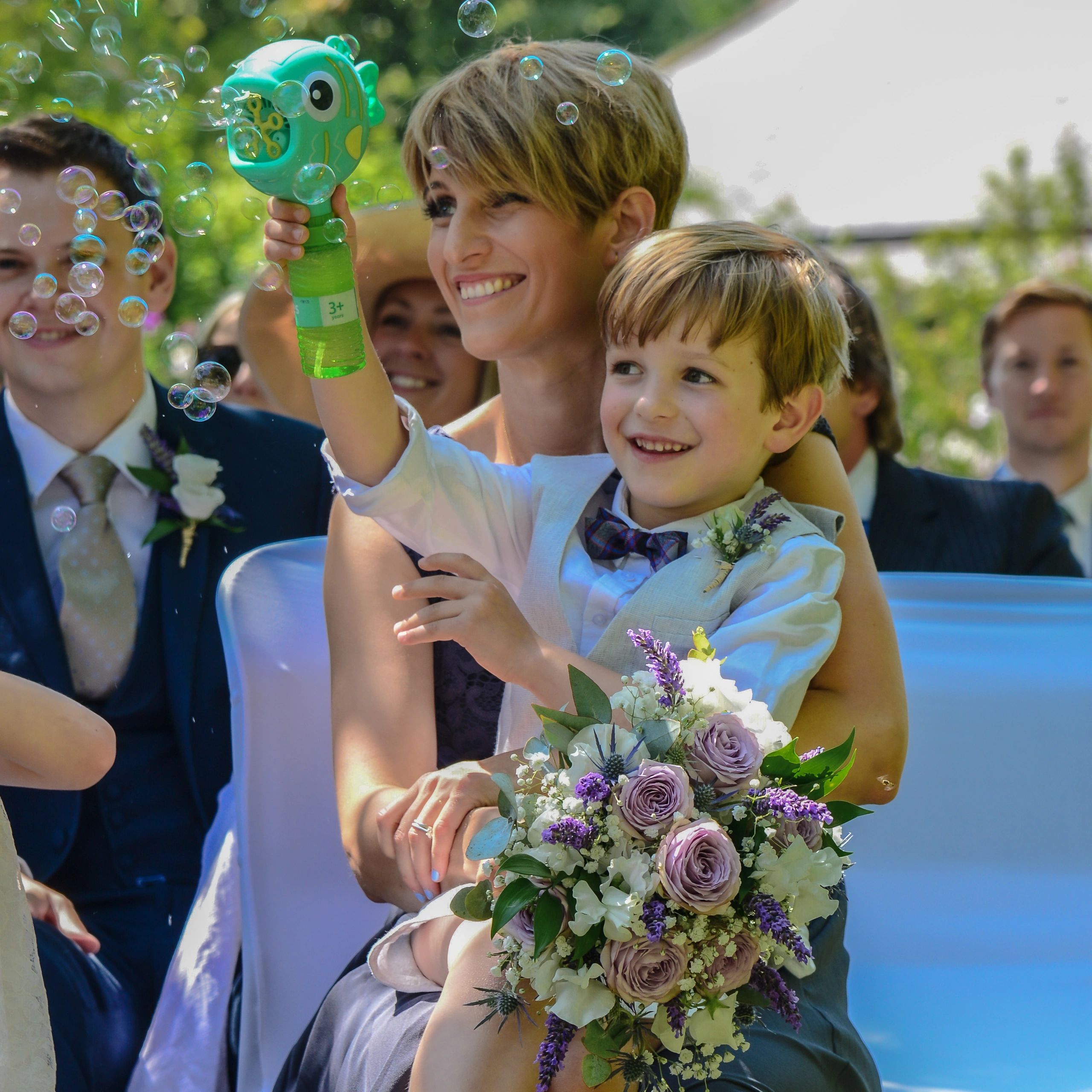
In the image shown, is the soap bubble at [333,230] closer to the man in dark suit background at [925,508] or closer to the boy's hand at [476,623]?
the boy's hand at [476,623]

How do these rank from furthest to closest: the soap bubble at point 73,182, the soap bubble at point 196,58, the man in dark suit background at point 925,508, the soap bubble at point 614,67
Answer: the man in dark suit background at point 925,508
the soap bubble at point 73,182
the soap bubble at point 196,58
the soap bubble at point 614,67

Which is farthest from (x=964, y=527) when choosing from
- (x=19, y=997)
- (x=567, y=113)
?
(x=19, y=997)

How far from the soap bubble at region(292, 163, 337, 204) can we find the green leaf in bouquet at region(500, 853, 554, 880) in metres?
0.94

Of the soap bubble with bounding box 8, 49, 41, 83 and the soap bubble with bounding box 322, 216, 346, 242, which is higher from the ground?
the soap bubble with bounding box 8, 49, 41, 83

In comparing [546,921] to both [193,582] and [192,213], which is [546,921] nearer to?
[192,213]

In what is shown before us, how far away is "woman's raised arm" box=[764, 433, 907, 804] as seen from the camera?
7.11ft

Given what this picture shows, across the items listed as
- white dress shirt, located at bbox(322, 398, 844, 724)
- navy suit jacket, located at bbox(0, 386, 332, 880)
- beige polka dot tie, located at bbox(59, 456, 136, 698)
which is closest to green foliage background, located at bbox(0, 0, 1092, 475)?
navy suit jacket, located at bbox(0, 386, 332, 880)

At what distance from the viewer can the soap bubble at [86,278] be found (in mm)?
→ 2430

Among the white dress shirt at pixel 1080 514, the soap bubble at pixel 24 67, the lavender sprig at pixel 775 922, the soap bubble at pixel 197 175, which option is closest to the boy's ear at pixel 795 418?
the lavender sprig at pixel 775 922

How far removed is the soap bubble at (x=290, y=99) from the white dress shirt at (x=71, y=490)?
4.03 feet

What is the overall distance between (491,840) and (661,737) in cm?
23

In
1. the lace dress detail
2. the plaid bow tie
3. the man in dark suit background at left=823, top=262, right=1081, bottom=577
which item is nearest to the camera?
the lace dress detail

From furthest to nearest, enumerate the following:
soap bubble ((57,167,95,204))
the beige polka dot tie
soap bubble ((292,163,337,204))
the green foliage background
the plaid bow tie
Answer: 1. the green foliage background
2. the beige polka dot tie
3. soap bubble ((57,167,95,204))
4. the plaid bow tie
5. soap bubble ((292,163,337,204))

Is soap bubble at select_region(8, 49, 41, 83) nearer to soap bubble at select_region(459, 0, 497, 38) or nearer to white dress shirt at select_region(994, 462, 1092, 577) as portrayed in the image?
soap bubble at select_region(459, 0, 497, 38)
